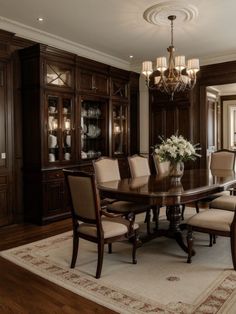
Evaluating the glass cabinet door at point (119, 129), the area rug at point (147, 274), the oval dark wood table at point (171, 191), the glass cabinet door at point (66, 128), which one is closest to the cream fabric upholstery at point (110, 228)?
the oval dark wood table at point (171, 191)

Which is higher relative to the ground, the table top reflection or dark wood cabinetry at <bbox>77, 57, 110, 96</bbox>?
dark wood cabinetry at <bbox>77, 57, 110, 96</bbox>

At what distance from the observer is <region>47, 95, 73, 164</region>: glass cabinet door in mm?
4934

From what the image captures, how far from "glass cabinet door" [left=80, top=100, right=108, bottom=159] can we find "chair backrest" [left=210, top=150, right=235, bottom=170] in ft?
6.64

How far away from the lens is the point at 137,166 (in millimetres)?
4699

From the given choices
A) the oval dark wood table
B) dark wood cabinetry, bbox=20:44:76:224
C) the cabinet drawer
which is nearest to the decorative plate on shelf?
dark wood cabinetry, bbox=20:44:76:224

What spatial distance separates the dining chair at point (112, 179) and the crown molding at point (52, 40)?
2.40 metres

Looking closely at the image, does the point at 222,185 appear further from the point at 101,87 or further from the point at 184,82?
the point at 101,87

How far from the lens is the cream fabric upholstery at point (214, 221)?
3.12m

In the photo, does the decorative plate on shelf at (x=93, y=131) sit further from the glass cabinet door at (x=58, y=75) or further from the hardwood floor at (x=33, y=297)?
the hardwood floor at (x=33, y=297)

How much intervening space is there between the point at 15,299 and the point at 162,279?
50.4 inches

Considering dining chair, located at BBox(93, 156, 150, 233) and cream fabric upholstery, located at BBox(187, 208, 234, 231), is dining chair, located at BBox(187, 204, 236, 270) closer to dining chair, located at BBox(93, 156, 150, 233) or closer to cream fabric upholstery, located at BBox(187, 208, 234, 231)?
cream fabric upholstery, located at BBox(187, 208, 234, 231)

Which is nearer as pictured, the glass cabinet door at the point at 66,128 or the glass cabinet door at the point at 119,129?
the glass cabinet door at the point at 66,128

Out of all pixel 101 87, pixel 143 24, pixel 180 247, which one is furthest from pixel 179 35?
pixel 180 247

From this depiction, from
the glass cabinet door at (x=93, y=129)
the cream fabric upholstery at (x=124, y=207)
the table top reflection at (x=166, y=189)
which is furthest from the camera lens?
the glass cabinet door at (x=93, y=129)
